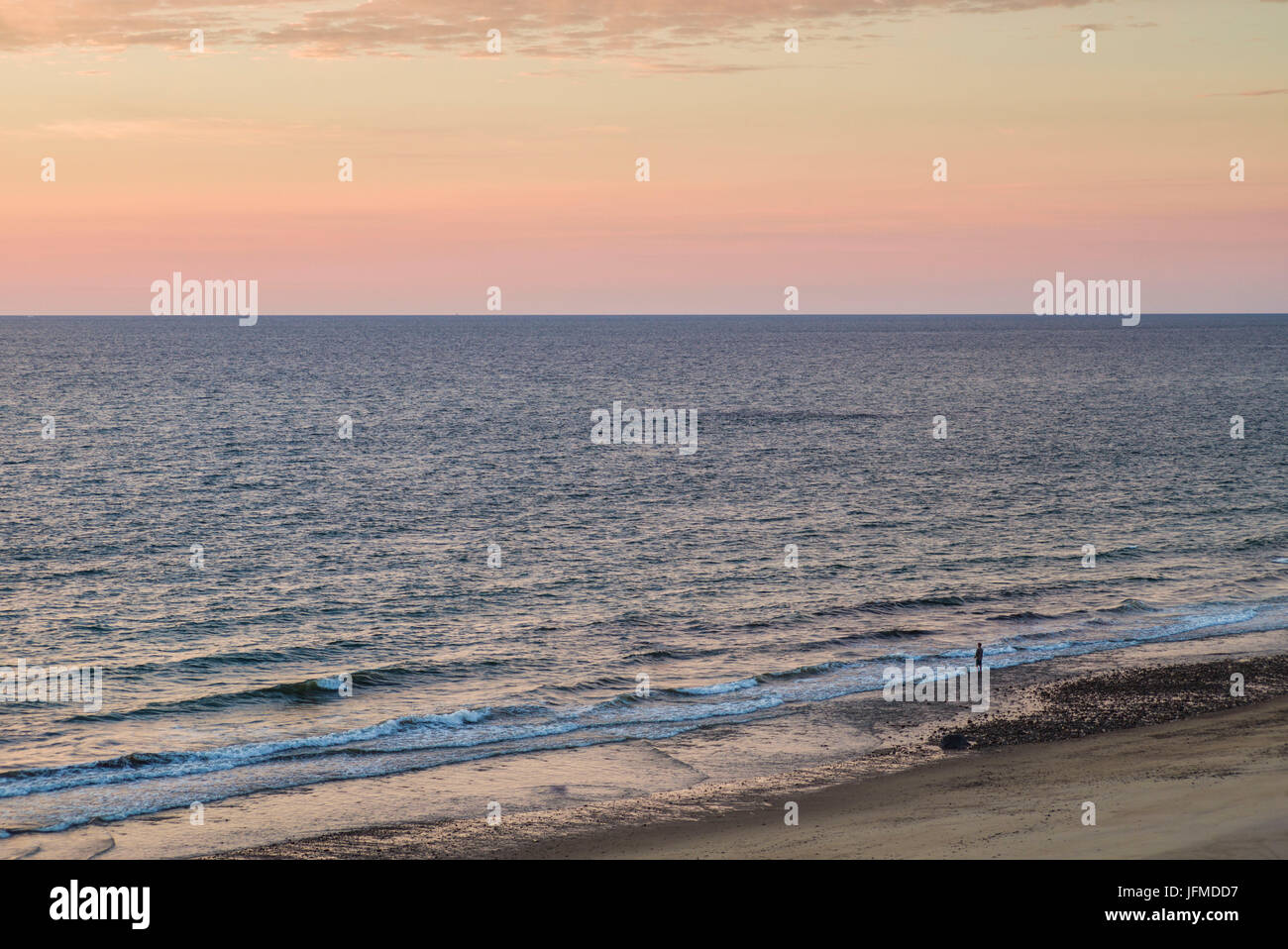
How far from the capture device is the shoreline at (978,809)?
20.4 metres

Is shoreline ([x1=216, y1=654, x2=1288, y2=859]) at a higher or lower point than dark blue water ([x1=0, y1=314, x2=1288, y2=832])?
lower

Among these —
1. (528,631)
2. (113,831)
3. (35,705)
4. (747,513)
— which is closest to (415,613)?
(528,631)

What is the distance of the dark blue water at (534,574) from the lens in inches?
1144

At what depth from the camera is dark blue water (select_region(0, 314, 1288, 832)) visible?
29.1m

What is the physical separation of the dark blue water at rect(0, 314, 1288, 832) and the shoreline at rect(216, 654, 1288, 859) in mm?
4576

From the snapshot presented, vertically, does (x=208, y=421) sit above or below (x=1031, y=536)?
above

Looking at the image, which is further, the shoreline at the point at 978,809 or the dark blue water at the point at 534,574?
the dark blue water at the point at 534,574

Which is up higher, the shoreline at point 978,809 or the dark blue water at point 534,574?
the dark blue water at point 534,574

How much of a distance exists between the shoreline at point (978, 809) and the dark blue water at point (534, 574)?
458 cm

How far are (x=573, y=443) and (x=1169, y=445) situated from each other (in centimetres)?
4342

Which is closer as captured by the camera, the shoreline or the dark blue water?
the shoreline

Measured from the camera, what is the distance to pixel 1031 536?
51.6 metres

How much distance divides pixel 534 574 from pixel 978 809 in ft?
81.8
